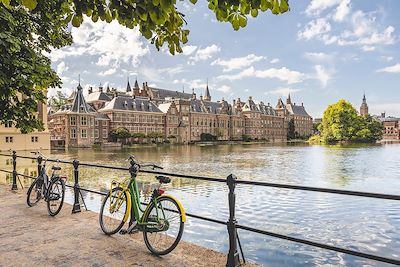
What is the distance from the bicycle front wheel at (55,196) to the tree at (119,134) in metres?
60.1

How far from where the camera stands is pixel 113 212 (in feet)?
18.8

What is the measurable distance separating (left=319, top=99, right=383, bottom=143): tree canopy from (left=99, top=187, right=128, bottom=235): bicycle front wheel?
7134 cm

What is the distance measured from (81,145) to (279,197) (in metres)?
55.4

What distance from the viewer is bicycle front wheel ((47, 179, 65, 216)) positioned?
6703mm

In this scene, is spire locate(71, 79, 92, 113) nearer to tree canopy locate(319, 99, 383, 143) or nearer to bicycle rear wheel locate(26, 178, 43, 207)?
tree canopy locate(319, 99, 383, 143)

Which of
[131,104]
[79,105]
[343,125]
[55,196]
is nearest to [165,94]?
[131,104]

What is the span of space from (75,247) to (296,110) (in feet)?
433

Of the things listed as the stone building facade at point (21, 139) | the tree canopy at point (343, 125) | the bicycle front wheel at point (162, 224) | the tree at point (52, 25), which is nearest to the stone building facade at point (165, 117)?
the stone building facade at point (21, 139)

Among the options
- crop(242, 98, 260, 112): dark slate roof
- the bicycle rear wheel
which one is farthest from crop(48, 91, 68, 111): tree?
the bicycle rear wheel

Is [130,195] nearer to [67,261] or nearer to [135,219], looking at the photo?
[135,219]

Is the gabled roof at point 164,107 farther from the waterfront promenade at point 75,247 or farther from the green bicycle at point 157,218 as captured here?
the green bicycle at point 157,218

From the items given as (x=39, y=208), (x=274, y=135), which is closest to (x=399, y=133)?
(x=274, y=135)

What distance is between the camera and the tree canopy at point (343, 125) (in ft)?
233

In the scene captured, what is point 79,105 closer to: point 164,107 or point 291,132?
point 164,107
